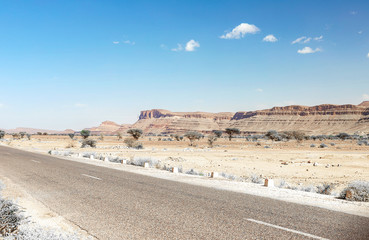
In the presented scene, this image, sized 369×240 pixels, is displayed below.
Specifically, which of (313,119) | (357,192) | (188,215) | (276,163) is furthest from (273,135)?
(313,119)

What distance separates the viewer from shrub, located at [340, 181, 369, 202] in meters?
9.73

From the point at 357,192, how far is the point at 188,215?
618cm

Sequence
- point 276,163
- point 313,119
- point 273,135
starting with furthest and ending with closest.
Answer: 1. point 313,119
2. point 273,135
3. point 276,163

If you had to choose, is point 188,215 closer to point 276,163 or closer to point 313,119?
point 276,163

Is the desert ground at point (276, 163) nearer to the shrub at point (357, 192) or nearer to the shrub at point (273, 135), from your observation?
the shrub at point (357, 192)

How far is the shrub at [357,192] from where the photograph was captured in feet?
31.9

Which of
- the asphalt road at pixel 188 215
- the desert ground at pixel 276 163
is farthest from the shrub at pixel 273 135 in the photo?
the asphalt road at pixel 188 215

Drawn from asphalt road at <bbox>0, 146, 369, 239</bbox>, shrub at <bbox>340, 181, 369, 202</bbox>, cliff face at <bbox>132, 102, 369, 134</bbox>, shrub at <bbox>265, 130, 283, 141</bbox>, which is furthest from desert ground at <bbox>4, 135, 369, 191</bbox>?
cliff face at <bbox>132, 102, 369, 134</bbox>

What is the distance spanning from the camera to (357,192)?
9984mm

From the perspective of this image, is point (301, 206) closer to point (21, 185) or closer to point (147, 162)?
point (21, 185)

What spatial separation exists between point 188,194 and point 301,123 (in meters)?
161

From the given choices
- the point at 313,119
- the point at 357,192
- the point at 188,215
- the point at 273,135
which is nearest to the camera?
the point at 188,215

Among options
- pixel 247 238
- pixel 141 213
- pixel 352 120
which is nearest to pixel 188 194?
pixel 141 213

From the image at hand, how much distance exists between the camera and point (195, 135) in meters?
65.1
